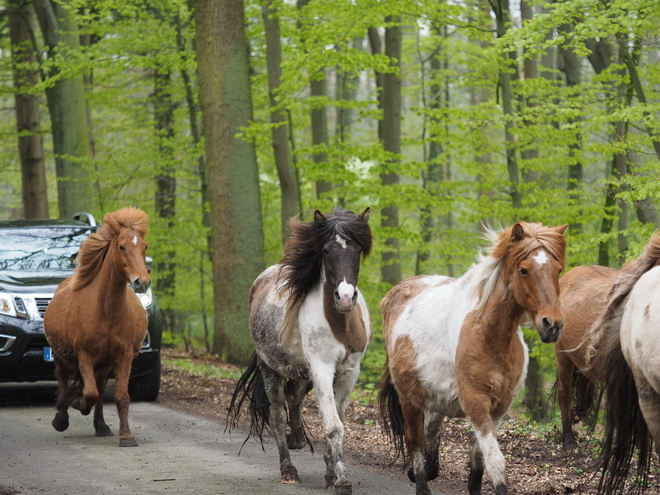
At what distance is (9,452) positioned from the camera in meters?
7.63

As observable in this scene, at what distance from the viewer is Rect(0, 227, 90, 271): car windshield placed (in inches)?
435

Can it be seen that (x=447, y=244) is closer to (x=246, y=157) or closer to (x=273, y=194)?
(x=246, y=157)

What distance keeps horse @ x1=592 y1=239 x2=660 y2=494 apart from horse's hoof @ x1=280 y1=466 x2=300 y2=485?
2.43 m

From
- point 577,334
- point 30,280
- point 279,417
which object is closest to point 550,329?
point 279,417

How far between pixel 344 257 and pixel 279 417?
5.91 ft

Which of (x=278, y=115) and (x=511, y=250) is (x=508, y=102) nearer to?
(x=278, y=115)

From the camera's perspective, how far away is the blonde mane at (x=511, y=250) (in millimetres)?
5027

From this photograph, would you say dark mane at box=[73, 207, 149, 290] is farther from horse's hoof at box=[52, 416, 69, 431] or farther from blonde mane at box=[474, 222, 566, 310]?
blonde mane at box=[474, 222, 566, 310]

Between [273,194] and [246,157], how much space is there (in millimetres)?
7027

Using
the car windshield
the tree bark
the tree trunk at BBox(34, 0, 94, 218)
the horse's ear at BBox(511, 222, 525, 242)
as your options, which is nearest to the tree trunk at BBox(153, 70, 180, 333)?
the tree trunk at BBox(34, 0, 94, 218)

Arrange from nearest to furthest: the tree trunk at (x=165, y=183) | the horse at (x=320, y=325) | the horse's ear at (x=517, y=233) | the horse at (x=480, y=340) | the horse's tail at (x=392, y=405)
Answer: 1. the horse at (x=480, y=340)
2. the horse's ear at (x=517, y=233)
3. the horse at (x=320, y=325)
4. the horse's tail at (x=392, y=405)
5. the tree trunk at (x=165, y=183)

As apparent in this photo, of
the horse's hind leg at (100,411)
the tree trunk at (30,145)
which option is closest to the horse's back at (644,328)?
the horse's hind leg at (100,411)

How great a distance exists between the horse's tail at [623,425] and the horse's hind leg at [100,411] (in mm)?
5385

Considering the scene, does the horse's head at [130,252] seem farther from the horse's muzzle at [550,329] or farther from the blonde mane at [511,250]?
the horse's muzzle at [550,329]
